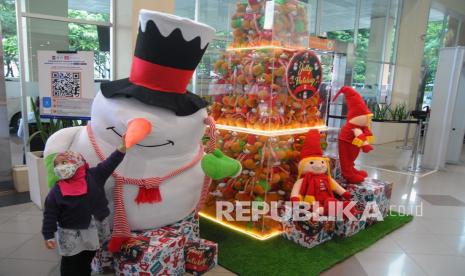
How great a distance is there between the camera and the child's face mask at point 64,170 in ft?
5.56

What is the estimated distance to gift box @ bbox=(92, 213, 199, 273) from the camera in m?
2.10

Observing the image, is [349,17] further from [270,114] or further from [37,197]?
[37,197]

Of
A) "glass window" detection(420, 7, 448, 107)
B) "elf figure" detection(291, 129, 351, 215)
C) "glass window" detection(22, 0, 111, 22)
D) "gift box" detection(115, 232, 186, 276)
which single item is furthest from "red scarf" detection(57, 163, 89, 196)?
"glass window" detection(420, 7, 448, 107)

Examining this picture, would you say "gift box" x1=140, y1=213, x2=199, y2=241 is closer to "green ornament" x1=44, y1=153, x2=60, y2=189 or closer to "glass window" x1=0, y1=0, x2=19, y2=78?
"green ornament" x1=44, y1=153, x2=60, y2=189

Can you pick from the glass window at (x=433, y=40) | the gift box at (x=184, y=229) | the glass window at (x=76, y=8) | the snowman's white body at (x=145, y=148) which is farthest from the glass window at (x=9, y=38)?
the glass window at (x=433, y=40)

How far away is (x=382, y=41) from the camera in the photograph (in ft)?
28.5

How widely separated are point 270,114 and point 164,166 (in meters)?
0.92

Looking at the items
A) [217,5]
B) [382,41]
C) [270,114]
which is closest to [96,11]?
[217,5]

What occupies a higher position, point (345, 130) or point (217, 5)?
point (217, 5)

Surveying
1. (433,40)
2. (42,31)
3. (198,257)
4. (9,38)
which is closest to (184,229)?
(198,257)

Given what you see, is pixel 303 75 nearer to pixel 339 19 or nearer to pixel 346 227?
pixel 346 227

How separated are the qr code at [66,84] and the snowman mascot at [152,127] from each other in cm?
141

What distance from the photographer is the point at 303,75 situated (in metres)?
2.70

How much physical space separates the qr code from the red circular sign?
2.05 meters
